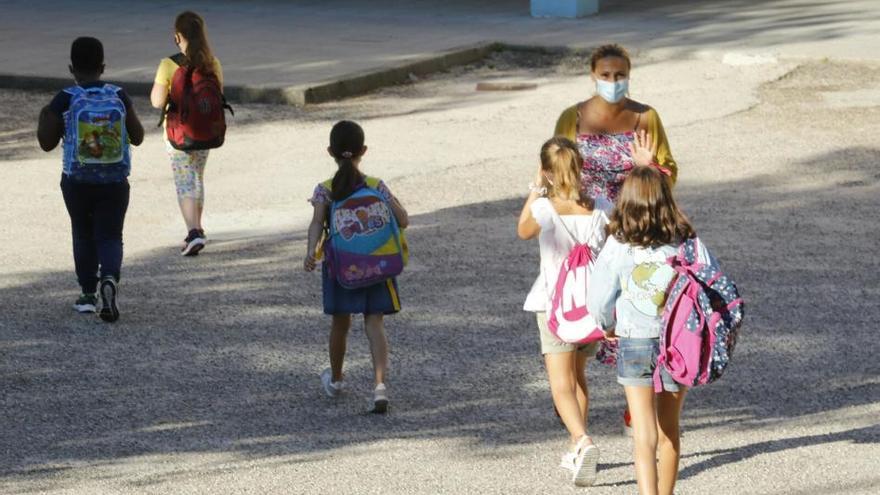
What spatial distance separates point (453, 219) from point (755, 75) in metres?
6.44

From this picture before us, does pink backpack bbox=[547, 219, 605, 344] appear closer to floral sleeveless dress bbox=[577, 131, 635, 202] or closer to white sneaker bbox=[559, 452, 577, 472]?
white sneaker bbox=[559, 452, 577, 472]

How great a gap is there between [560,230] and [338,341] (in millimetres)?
1408

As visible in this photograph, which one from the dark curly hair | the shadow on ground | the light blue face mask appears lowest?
A: the shadow on ground

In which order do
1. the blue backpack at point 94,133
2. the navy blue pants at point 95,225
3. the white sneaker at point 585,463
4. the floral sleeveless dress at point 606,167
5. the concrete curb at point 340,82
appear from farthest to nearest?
1. the concrete curb at point 340,82
2. the navy blue pants at point 95,225
3. the blue backpack at point 94,133
4. the floral sleeveless dress at point 606,167
5. the white sneaker at point 585,463

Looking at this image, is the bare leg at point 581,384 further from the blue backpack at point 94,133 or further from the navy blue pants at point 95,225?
the blue backpack at point 94,133

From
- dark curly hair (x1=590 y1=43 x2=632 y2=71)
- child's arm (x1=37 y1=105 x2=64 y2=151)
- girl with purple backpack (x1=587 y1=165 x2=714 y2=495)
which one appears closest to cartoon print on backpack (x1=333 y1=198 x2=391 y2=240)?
dark curly hair (x1=590 y1=43 x2=632 y2=71)

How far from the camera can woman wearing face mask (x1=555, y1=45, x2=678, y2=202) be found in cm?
692

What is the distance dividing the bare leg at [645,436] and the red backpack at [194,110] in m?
5.03

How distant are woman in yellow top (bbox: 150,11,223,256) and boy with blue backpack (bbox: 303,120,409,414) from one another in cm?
307

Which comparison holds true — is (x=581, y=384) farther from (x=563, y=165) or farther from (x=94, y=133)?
(x=94, y=133)

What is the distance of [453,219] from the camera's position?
11.1 m

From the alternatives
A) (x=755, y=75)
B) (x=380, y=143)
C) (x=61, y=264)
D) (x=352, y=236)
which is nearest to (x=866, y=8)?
(x=755, y=75)

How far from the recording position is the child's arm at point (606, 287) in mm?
5715

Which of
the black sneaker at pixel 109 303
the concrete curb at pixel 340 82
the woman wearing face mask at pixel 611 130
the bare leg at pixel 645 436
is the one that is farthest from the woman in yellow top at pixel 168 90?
the concrete curb at pixel 340 82
